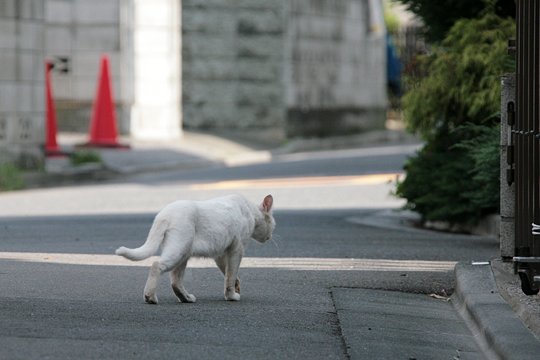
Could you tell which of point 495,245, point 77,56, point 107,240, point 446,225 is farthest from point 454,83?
point 77,56

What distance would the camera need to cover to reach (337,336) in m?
8.10

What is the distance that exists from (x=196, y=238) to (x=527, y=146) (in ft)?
8.20

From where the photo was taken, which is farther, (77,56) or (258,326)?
(77,56)

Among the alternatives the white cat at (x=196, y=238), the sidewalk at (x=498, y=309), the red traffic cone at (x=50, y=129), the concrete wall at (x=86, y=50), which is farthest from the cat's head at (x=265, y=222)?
the concrete wall at (x=86, y=50)

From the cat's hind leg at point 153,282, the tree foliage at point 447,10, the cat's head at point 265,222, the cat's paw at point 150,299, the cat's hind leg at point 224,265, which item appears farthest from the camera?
the tree foliage at point 447,10

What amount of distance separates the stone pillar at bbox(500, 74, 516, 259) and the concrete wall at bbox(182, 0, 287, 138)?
69.1 feet

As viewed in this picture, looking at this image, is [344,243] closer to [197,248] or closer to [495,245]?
[495,245]

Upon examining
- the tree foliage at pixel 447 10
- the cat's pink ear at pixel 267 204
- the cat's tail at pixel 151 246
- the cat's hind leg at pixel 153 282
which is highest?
the tree foliage at pixel 447 10

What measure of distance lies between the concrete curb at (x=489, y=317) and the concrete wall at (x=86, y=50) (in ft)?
63.4

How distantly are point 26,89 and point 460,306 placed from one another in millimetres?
14437

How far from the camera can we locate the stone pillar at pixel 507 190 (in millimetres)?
10719

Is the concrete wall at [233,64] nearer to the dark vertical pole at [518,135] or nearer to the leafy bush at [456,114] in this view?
the leafy bush at [456,114]

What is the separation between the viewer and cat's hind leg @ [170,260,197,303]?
9.20 metres

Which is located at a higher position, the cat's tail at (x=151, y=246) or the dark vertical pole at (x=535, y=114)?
the dark vertical pole at (x=535, y=114)
